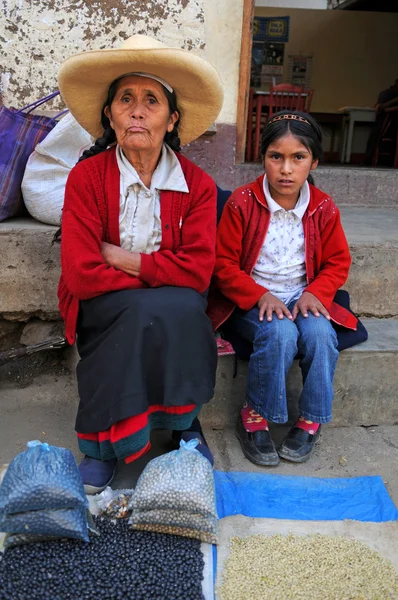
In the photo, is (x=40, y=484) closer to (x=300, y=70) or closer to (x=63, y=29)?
(x=63, y=29)

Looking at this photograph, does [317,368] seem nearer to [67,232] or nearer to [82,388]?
[82,388]

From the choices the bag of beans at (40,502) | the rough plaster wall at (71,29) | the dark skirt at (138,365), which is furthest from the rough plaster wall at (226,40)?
the bag of beans at (40,502)

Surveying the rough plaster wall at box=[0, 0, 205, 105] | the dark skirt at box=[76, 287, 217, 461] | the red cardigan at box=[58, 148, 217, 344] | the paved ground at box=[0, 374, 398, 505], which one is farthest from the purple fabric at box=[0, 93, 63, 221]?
the dark skirt at box=[76, 287, 217, 461]

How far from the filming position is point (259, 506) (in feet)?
6.22

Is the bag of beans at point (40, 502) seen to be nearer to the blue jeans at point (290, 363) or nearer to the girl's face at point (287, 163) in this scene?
the blue jeans at point (290, 363)

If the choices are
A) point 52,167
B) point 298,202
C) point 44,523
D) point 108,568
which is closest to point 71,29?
point 52,167

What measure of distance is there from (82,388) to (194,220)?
769 millimetres

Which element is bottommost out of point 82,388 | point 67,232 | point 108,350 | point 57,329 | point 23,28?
point 57,329

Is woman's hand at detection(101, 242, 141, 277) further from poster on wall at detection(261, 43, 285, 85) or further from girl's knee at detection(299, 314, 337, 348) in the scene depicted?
poster on wall at detection(261, 43, 285, 85)

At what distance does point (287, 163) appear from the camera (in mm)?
2197

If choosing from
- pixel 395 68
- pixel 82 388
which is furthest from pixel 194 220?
pixel 395 68

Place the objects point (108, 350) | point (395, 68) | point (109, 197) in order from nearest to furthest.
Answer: point (108, 350), point (109, 197), point (395, 68)

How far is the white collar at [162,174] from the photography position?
198cm

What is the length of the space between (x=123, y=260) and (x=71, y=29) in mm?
2031
